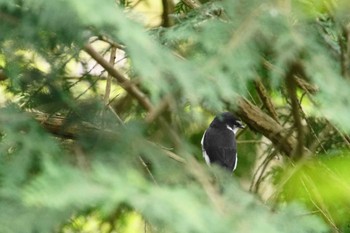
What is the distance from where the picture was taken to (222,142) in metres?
4.42

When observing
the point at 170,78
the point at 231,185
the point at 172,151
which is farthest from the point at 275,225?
the point at 172,151

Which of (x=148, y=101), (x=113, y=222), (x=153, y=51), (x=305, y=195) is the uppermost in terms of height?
(x=153, y=51)

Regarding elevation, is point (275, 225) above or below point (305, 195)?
above

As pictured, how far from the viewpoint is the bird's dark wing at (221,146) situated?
4.26m

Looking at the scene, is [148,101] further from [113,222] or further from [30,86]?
[113,222]

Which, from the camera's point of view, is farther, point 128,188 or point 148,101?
point 148,101

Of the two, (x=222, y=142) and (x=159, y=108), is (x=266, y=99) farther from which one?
(x=159, y=108)

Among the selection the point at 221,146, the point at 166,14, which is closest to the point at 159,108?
the point at 166,14

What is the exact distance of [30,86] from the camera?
8.08 ft

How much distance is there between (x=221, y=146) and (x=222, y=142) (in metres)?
0.04

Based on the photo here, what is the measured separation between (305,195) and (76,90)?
153 cm

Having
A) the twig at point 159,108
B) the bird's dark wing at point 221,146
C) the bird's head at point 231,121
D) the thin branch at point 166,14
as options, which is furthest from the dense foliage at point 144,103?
the bird's head at point 231,121

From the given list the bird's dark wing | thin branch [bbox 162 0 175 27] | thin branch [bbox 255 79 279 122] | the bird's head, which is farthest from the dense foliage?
the bird's head

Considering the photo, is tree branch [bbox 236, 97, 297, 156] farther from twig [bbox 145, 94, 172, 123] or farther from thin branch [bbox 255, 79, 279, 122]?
twig [bbox 145, 94, 172, 123]
